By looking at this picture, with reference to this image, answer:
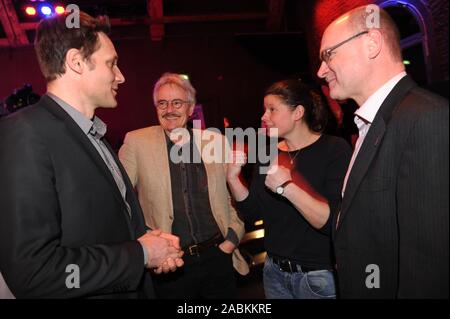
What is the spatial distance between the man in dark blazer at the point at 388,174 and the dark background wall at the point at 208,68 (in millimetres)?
5287

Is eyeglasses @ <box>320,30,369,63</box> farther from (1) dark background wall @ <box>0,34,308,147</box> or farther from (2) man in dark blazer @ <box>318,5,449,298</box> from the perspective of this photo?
(1) dark background wall @ <box>0,34,308,147</box>

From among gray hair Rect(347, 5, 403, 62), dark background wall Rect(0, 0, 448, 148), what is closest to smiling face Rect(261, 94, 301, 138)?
gray hair Rect(347, 5, 403, 62)

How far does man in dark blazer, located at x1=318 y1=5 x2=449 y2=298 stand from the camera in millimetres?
1000

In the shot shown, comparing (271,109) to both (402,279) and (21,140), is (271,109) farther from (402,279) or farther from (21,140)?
(21,140)

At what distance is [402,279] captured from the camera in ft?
3.58

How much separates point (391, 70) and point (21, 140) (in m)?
1.51

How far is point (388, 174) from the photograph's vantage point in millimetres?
1169

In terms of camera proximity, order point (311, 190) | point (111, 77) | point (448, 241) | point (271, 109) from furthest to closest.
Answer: point (271, 109) < point (311, 190) < point (111, 77) < point (448, 241)

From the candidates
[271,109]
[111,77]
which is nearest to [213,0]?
[271,109]

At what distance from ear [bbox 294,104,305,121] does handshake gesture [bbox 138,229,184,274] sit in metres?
1.22

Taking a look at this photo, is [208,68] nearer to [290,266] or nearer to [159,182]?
[159,182]

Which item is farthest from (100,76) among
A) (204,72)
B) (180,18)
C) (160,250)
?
(204,72)

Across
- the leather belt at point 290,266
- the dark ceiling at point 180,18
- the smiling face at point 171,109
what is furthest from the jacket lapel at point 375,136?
the dark ceiling at point 180,18

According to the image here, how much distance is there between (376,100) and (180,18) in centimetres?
646
